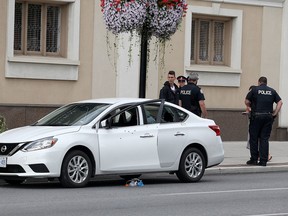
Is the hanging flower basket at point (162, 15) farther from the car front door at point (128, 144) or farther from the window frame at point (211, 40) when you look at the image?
the window frame at point (211, 40)

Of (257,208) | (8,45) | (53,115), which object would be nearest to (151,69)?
(8,45)

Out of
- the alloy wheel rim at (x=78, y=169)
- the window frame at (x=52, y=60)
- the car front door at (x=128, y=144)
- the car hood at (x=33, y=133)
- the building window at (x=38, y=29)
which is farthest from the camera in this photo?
the building window at (x=38, y=29)

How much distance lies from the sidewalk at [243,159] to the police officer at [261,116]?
0.35 meters

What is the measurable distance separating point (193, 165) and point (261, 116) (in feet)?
11.7

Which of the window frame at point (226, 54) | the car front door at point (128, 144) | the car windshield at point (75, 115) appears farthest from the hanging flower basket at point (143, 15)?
the window frame at point (226, 54)

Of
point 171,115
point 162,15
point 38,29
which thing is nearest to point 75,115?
point 171,115

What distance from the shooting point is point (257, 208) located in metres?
12.9

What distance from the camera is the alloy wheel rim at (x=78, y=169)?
595 inches

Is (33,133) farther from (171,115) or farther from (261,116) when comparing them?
(261,116)

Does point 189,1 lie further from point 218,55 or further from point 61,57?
point 61,57

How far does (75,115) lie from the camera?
16.0 meters

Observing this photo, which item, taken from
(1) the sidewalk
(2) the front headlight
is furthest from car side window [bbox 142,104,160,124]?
(1) the sidewalk

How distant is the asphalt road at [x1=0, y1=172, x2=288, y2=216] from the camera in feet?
40.5

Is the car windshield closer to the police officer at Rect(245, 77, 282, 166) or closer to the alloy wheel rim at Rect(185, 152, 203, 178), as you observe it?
the alloy wheel rim at Rect(185, 152, 203, 178)
